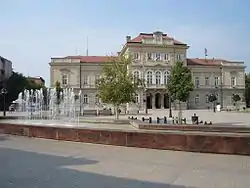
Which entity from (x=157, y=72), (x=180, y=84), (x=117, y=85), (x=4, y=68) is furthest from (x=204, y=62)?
(x=117, y=85)

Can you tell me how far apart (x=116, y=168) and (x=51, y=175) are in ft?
5.24

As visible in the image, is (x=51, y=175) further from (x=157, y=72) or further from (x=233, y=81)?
(x=233, y=81)

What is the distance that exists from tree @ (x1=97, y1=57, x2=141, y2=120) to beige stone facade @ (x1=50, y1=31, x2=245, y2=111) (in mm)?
44238

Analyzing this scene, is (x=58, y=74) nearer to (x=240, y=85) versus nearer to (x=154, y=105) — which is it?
(x=154, y=105)

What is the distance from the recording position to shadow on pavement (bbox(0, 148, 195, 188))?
678 cm

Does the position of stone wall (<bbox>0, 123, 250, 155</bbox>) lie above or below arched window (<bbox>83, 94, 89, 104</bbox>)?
below

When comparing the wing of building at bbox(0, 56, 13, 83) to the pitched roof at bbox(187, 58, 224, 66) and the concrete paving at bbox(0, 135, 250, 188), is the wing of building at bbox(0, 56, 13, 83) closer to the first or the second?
the pitched roof at bbox(187, 58, 224, 66)

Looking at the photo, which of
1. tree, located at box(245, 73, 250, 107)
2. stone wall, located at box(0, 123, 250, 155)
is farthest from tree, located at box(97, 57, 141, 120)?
tree, located at box(245, 73, 250, 107)

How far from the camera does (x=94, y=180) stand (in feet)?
23.6

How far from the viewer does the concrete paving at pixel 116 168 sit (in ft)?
22.8

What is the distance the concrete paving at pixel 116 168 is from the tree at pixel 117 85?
19.0 meters

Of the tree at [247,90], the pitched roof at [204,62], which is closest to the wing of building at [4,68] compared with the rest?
the pitched roof at [204,62]

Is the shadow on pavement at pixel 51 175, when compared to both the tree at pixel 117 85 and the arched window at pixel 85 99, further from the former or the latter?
the arched window at pixel 85 99

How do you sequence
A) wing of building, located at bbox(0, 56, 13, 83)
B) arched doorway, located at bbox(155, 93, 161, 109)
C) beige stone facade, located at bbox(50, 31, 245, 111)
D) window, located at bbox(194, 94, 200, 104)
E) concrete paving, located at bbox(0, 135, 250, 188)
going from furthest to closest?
wing of building, located at bbox(0, 56, 13, 83)
window, located at bbox(194, 94, 200, 104)
arched doorway, located at bbox(155, 93, 161, 109)
beige stone facade, located at bbox(50, 31, 245, 111)
concrete paving, located at bbox(0, 135, 250, 188)
